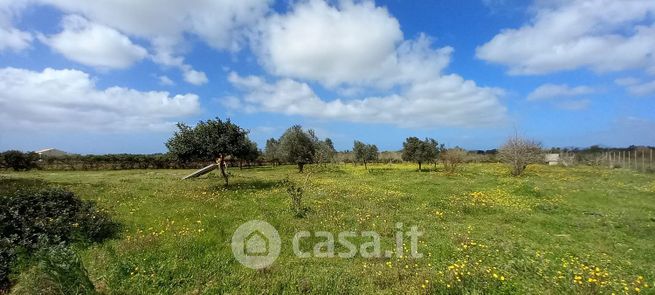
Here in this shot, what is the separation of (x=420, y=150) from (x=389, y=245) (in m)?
41.1

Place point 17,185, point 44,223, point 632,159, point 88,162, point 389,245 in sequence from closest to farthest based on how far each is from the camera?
point 44,223
point 389,245
point 17,185
point 632,159
point 88,162

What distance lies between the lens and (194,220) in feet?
40.8

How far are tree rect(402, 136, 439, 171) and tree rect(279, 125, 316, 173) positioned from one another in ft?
44.2

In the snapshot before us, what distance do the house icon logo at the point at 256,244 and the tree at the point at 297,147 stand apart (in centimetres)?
3312

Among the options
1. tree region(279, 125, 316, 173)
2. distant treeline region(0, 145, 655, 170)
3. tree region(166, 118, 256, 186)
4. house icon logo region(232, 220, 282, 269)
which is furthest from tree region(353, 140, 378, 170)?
house icon logo region(232, 220, 282, 269)

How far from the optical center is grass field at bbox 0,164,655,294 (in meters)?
7.72

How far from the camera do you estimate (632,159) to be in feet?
167

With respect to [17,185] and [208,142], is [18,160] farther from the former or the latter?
[208,142]

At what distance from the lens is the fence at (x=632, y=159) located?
46072mm

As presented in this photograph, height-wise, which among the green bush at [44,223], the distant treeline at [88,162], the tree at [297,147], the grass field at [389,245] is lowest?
the grass field at [389,245]

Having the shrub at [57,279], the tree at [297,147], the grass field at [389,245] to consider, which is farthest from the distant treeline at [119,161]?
the shrub at [57,279]

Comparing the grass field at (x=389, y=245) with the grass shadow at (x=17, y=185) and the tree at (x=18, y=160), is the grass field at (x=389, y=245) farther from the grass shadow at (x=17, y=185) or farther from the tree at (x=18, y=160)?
the tree at (x=18, y=160)

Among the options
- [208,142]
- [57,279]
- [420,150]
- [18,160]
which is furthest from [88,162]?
[57,279]

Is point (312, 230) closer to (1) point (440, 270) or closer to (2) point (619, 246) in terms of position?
(1) point (440, 270)
